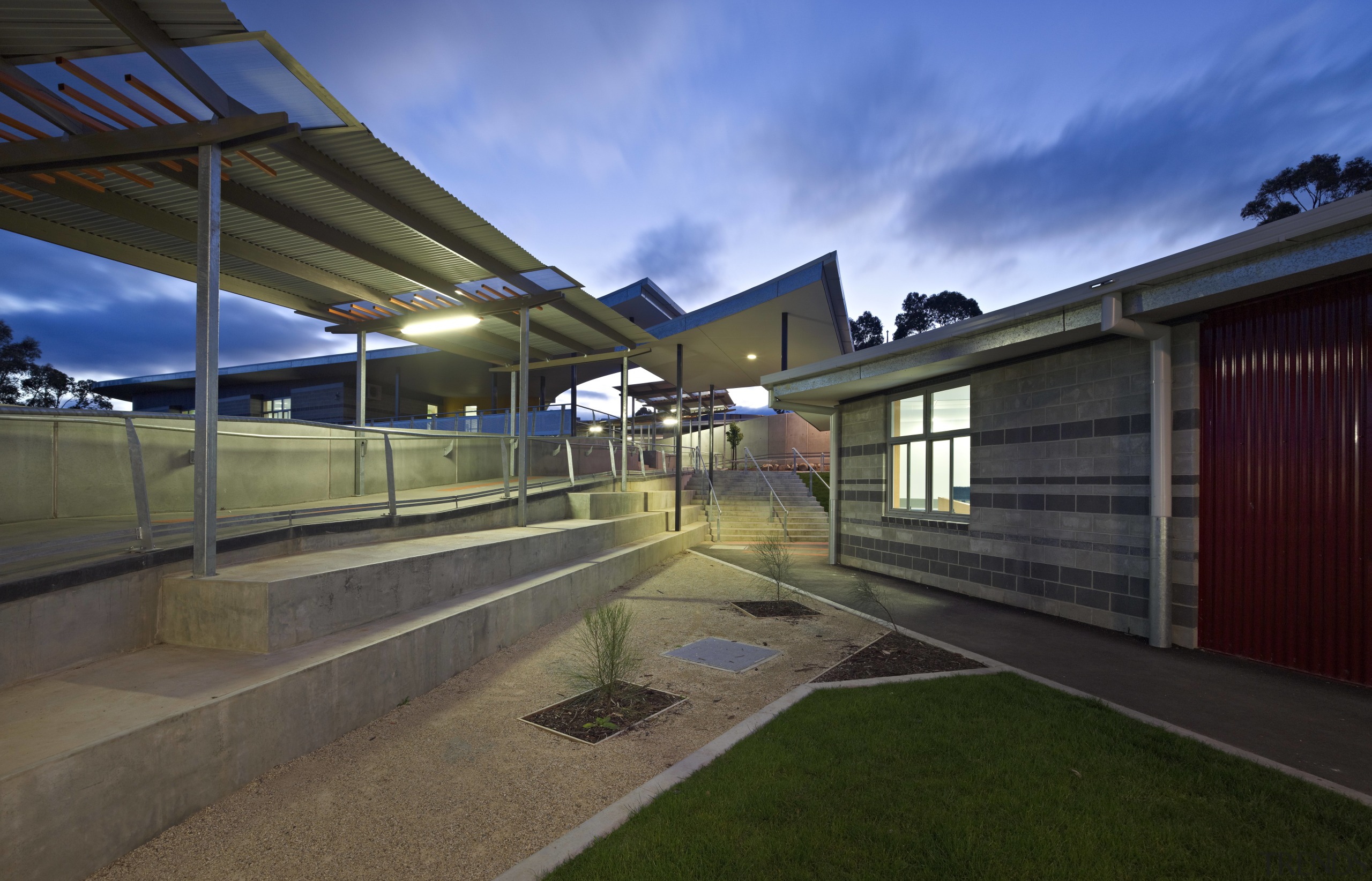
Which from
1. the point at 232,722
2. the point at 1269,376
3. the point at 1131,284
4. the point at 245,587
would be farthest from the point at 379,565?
the point at 1269,376

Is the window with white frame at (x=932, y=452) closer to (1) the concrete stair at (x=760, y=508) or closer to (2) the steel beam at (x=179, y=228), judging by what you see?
(1) the concrete stair at (x=760, y=508)

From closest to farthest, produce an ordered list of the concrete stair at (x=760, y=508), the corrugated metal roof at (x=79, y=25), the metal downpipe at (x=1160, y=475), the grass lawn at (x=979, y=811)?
the grass lawn at (x=979, y=811), the corrugated metal roof at (x=79, y=25), the metal downpipe at (x=1160, y=475), the concrete stair at (x=760, y=508)

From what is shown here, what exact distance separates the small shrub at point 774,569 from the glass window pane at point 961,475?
2.83 meters

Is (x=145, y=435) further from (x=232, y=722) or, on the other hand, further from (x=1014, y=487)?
(x=1014, y=487)

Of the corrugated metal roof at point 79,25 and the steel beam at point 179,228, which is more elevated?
the corrugated metal roof at point 79,25

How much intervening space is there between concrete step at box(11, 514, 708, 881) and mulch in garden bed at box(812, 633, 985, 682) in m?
3.48

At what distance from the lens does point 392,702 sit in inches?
186

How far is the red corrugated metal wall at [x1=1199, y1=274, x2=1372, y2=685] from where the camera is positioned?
5137 mm

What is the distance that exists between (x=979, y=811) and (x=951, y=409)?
25.3 feet

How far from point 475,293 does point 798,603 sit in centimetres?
629

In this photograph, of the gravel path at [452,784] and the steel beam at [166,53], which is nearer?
the gravel path at [452,784]

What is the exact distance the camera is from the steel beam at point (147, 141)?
4484 mm

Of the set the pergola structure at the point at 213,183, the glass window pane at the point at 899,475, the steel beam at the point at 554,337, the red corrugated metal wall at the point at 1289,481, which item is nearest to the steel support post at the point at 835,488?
the glass window pane at the point at 899,475

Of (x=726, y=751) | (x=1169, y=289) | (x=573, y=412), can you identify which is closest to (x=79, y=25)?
(x=726, y=751)
